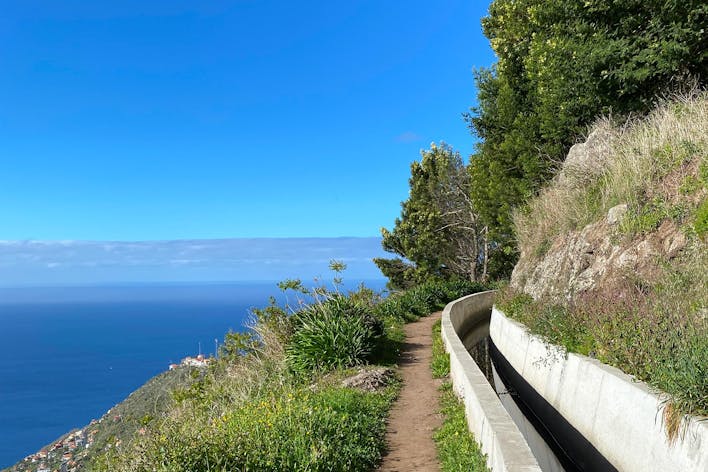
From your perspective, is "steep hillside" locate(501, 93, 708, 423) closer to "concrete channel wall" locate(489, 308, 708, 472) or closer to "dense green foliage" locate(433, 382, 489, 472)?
"concrete channel wall" locate(489, 308, 708, 472)

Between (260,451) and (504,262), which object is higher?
(504,262)

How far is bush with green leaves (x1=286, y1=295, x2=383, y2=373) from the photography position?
12.2m

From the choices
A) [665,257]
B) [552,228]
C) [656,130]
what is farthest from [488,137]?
[665,257]

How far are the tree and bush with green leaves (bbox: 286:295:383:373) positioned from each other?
27.2m

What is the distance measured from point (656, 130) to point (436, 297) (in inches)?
607

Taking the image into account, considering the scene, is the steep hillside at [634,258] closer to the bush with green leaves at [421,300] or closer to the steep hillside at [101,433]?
the bush with green leaves at [421,300]

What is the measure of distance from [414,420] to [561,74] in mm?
13772

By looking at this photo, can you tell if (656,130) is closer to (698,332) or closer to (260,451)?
(698,332)

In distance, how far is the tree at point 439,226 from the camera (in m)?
40.7

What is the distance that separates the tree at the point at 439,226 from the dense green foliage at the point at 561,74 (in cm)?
902

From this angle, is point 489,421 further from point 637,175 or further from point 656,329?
point 637,175

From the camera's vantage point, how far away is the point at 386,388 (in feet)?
34.9

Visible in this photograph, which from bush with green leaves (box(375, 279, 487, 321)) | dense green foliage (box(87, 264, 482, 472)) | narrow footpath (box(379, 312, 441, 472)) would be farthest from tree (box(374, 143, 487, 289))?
narrow footpath (box(379, 312, 441, 472))

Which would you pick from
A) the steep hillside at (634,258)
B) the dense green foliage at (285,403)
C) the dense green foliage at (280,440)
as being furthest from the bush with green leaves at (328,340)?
the steep hillside at (634,258)
